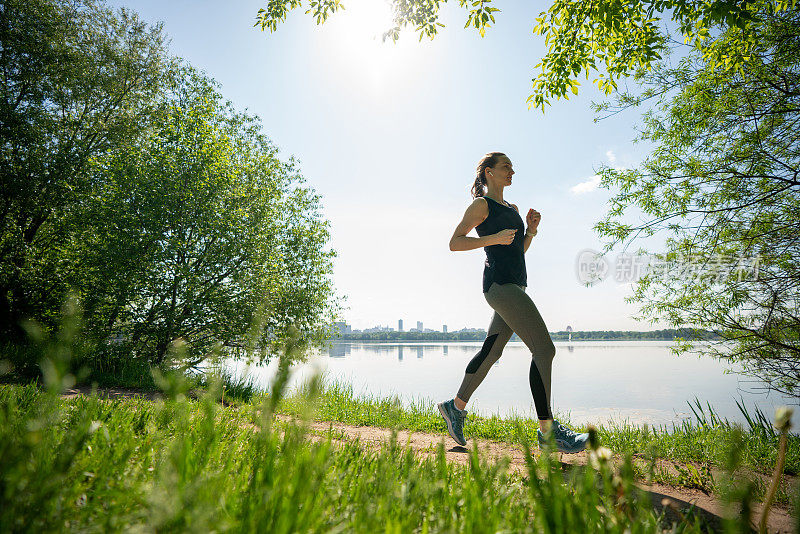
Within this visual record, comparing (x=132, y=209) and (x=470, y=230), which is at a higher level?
(x=132, y=209)

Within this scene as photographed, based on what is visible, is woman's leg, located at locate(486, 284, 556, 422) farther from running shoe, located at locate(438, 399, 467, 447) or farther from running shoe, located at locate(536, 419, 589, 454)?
running shoe, located at locate(438, 399, 467, 447)

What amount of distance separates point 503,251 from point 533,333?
0.86 metres

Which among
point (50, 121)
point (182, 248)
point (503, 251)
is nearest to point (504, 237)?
point (503, 251)

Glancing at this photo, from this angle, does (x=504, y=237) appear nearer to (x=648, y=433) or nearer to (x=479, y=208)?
(x=479, y=208)

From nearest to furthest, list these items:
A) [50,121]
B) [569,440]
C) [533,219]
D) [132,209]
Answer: [569,440] → [533,219] → [132,209] → [50,121]

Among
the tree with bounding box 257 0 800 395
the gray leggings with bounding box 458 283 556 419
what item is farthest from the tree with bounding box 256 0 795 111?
the gray leggings with bounding box 458 283 556 419

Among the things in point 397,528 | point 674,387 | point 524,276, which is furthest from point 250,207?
point 674,387

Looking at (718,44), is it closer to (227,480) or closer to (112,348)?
(227,480)

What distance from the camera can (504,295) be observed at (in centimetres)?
374

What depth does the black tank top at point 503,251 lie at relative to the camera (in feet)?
12.6

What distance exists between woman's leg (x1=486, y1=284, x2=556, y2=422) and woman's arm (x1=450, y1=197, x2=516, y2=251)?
18.9 inches

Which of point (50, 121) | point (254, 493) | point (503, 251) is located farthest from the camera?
point (50, 121)

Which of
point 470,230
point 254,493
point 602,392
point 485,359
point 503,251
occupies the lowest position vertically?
point 602,392

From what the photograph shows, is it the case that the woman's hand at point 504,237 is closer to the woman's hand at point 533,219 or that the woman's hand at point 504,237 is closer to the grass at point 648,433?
the woman's hand at point 533,219
